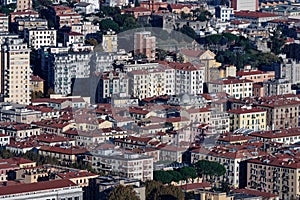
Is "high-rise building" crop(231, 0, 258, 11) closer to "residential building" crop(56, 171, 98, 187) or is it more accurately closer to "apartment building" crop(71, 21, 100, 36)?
"apartment building" crop(71, 21, 100, 36)

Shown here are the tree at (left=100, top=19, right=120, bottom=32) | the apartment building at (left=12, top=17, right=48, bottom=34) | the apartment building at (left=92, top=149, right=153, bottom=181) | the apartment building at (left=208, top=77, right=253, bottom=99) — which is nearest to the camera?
the apartment building at (left=92, top=149, right=153, bottom=181)

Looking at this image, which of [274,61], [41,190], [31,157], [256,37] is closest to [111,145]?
[31,157]

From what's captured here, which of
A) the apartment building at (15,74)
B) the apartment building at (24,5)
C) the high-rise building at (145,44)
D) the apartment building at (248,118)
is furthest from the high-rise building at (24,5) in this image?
the apartment building at (248,118)

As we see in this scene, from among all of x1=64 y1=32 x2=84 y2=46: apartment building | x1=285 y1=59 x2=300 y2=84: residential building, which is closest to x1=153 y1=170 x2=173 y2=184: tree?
x1=285 y1=59 x2=300 y2=84: residential building

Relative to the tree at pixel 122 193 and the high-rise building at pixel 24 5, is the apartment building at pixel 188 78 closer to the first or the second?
the high-rise building at pixel 24 5

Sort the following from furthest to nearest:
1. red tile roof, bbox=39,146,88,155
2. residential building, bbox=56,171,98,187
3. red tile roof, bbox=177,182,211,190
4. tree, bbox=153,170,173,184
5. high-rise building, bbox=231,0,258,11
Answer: high-rise building, bbox=231,0,258,11
red tile roof, bbox=39,146,88,155
tree, bbox=153,170,173,184
red tile roof, bbox=177,182,211,190
residential building, bbox=56,171,98,187

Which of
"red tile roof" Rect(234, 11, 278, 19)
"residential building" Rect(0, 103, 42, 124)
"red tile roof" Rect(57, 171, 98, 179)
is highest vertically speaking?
"red tile roof" Rect(234, 11, 278, 19)

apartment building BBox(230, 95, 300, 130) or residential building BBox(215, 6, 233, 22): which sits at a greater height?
residential building BBox(215, 6, 233, 22)
